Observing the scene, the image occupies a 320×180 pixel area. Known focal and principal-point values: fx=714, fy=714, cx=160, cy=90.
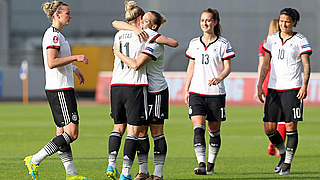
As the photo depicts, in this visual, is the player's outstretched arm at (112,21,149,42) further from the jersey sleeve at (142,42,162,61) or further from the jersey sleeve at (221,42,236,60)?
the jersey sleeve at (221,42,236,60)

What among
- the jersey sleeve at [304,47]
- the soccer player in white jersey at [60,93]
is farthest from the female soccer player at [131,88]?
the jersey sleeve at [304,47]

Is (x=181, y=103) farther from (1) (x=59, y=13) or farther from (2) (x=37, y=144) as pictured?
(1) (x=59, y=13)

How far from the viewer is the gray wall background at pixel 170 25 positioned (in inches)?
1581

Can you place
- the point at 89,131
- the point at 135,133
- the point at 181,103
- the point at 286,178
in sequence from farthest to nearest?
the point at 181,103 < the point at 89,131 < the point at 286,178 < the point at 135,133

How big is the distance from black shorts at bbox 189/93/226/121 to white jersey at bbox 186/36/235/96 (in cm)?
7

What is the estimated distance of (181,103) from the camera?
28.8 metres

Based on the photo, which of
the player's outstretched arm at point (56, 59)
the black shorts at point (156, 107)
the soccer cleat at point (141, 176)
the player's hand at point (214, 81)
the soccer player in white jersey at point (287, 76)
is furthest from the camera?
the soccer player in white jersey at point (287, 76)

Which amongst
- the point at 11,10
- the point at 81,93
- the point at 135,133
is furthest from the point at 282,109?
the point at 11,10

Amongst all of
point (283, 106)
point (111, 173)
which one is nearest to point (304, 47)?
point (283, 106)

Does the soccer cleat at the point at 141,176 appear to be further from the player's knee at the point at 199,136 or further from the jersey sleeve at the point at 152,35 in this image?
the jersey sleeve at the point at 152,35

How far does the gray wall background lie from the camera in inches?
1581

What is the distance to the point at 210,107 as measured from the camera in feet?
32.4

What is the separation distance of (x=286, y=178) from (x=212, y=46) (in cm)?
205

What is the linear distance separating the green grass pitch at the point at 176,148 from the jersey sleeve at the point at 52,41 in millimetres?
1936
